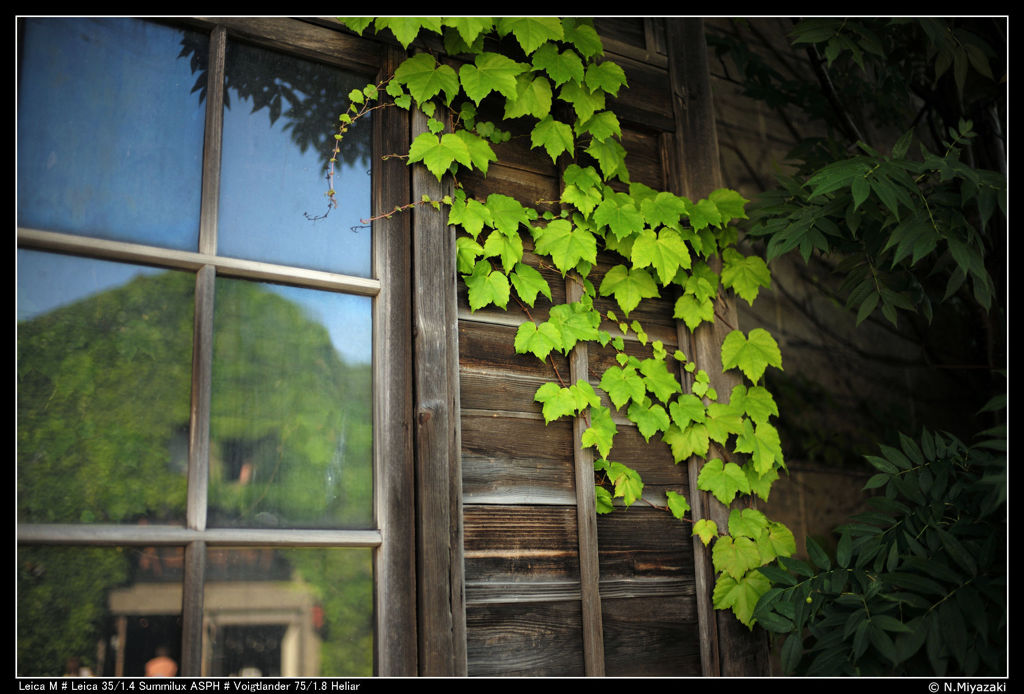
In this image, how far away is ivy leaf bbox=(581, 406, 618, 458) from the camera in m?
1.98

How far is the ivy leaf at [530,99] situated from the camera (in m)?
2.05

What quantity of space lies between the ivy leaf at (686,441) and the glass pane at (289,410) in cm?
81

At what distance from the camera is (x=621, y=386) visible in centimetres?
207

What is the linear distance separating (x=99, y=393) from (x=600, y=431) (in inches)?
43.6

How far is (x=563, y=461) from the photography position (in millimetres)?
1991

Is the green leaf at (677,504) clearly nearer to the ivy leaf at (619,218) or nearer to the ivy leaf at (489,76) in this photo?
the ivy leaf at (619,218)

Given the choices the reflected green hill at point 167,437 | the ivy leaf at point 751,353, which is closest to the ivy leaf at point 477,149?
the reflected green hill at point 167,437

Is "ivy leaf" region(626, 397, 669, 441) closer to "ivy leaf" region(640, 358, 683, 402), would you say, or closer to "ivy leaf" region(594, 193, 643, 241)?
"ivy leaf" region(640, 358, 683, 402)

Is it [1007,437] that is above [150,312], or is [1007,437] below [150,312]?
below

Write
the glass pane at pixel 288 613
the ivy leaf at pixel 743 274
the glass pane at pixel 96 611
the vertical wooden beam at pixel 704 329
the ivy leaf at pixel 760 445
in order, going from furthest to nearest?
the ivy leaf at pixel 743 274 < the ivy leaf at pixel 760 445 < the vertical wooden beam at pixel 704 329 < the glass pane at pixel 288 613 < the glass pane at pixel 96 611

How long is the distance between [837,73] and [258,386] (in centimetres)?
291
